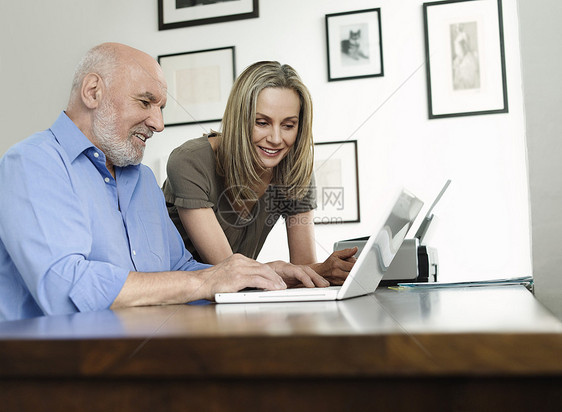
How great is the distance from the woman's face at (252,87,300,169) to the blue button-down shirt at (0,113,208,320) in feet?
1.43

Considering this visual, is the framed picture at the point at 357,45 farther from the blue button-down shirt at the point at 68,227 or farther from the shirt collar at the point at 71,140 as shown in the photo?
the shirt collar at the point at 71,140

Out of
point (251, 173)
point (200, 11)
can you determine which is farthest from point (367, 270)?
point (200, 11)

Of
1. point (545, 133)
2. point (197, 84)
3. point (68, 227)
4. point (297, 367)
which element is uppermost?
point (197, 84)

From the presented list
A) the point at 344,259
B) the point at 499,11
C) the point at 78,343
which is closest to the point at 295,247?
the point at 344,259

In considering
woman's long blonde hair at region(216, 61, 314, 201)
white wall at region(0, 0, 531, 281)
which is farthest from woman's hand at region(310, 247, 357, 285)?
white wall at region(0, 0, 531, 281)

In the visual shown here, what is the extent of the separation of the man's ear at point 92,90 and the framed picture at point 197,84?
56.2 inches

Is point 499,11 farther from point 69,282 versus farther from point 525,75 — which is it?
point 69,282

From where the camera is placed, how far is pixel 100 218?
1.09 m

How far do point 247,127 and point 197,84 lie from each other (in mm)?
1209

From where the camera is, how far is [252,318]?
1.72 feet

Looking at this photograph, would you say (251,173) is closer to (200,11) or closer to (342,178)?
(342,178)

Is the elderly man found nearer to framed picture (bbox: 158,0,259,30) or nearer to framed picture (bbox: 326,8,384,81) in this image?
framed picture (bbox: 326,8,384,81)

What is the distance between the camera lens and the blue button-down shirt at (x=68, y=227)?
0.84 metres

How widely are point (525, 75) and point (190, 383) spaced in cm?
69
